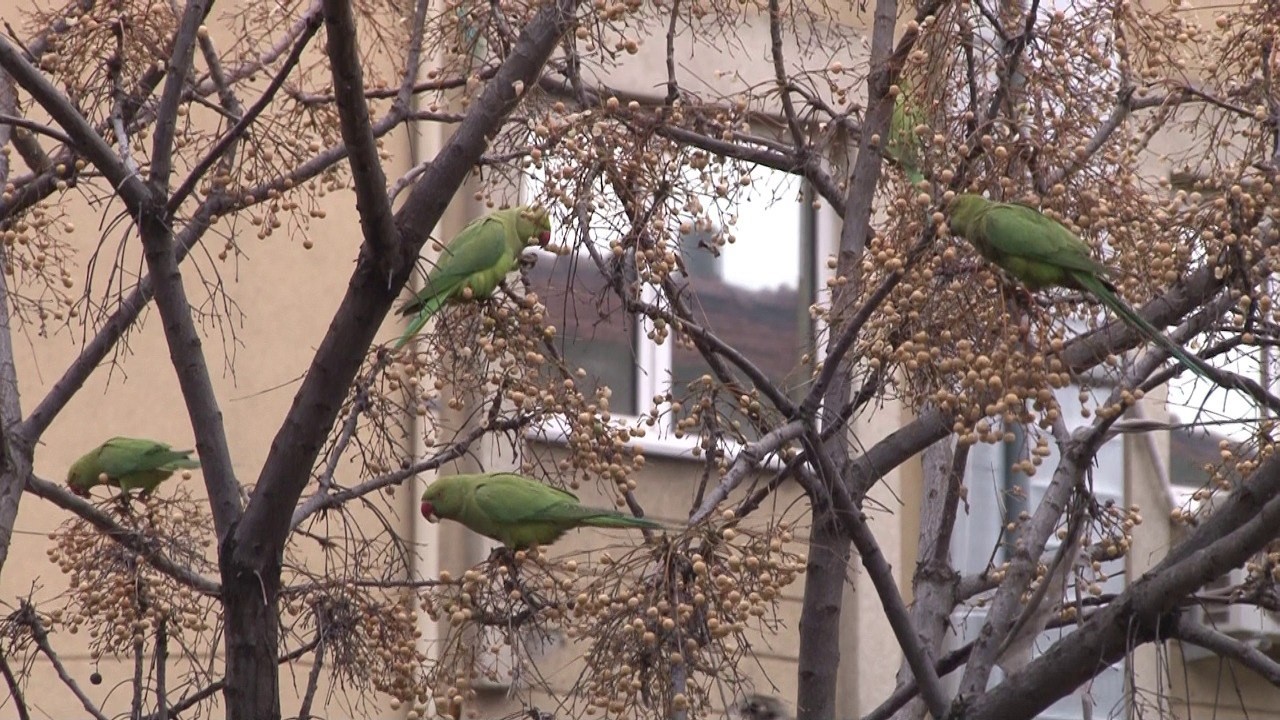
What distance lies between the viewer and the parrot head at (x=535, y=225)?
14.7ft

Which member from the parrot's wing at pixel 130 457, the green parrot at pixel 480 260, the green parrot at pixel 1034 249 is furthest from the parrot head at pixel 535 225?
the parrot's wing at pixel 130 457

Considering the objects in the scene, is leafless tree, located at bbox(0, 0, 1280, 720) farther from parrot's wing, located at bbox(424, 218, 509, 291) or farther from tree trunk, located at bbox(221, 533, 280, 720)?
parrot's wing, located at bbox(424, 218, 509, 291)

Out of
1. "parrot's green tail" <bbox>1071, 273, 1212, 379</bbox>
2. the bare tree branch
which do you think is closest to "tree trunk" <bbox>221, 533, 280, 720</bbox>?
the bare tree branch

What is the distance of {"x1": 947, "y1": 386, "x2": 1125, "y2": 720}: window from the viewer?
9.50 metres

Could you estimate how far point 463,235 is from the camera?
516 cm

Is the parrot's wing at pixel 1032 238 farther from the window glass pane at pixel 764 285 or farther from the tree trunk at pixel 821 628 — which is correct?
the window glass pane at pixel 764 285

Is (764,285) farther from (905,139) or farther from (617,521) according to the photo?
(617,521)

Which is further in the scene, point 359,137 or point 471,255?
point 471,255

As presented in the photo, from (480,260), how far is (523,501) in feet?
2.21

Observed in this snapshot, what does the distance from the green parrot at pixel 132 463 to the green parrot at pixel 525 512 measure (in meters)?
1.19

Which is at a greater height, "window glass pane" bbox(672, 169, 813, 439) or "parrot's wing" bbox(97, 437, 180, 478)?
"window glass pane" bbox(672, 169, 813, 439)

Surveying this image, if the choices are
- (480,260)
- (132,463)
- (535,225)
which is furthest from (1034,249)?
(132,463)

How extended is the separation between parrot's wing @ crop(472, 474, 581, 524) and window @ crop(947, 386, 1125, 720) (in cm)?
468

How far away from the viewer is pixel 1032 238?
4.12 meters
